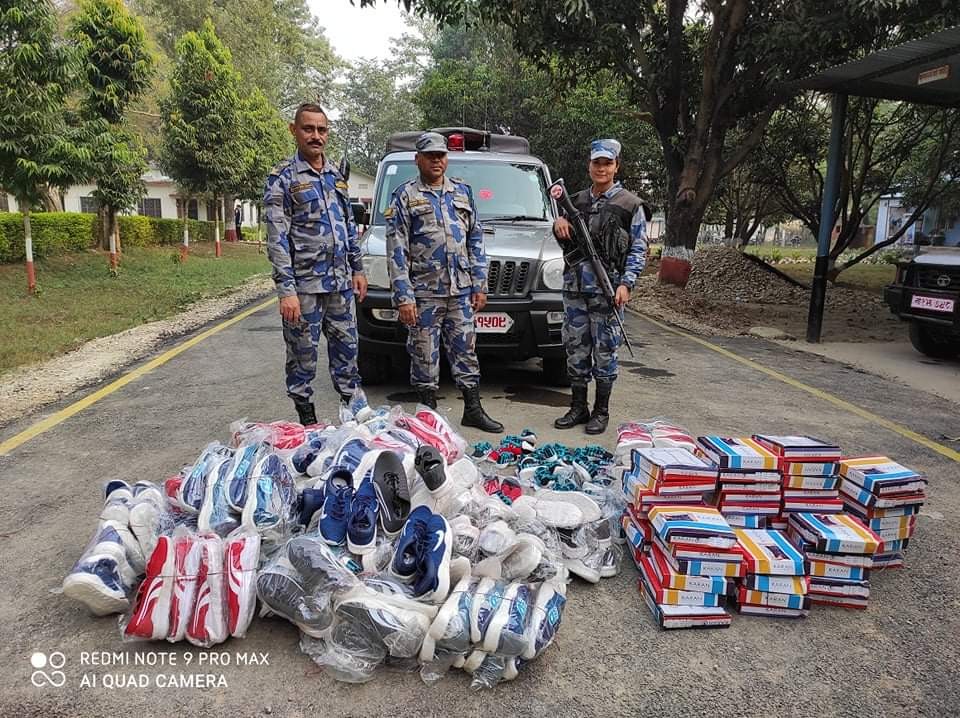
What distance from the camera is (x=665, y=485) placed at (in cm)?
270

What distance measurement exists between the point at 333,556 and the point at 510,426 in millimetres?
2445

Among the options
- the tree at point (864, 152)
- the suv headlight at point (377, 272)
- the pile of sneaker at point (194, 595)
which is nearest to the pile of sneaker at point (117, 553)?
the pile of sneaker at point (194, 595)

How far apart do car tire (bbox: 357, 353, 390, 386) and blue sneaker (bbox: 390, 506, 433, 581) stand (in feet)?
10.2

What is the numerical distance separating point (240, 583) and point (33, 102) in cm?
1125

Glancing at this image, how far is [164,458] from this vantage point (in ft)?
13.0

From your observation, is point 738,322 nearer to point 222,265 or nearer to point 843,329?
point 843,329

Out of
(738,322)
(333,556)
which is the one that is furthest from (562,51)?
(333,556)

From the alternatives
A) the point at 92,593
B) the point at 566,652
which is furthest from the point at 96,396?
the point at 566,652

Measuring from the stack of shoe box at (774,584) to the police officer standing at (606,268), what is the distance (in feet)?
6.82

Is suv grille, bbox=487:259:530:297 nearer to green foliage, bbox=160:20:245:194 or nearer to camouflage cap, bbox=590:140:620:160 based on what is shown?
camouflage cap, bbox=590:140:620:160

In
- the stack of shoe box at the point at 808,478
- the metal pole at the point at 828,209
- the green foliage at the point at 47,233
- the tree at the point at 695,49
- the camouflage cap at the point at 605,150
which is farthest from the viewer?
the green foliage at the point at 47,233

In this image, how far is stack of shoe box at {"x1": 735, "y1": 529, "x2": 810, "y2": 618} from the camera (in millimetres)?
2484

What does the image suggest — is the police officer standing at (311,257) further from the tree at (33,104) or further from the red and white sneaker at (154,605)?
the tree at (33,104)

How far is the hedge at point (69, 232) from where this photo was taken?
14562 mm
